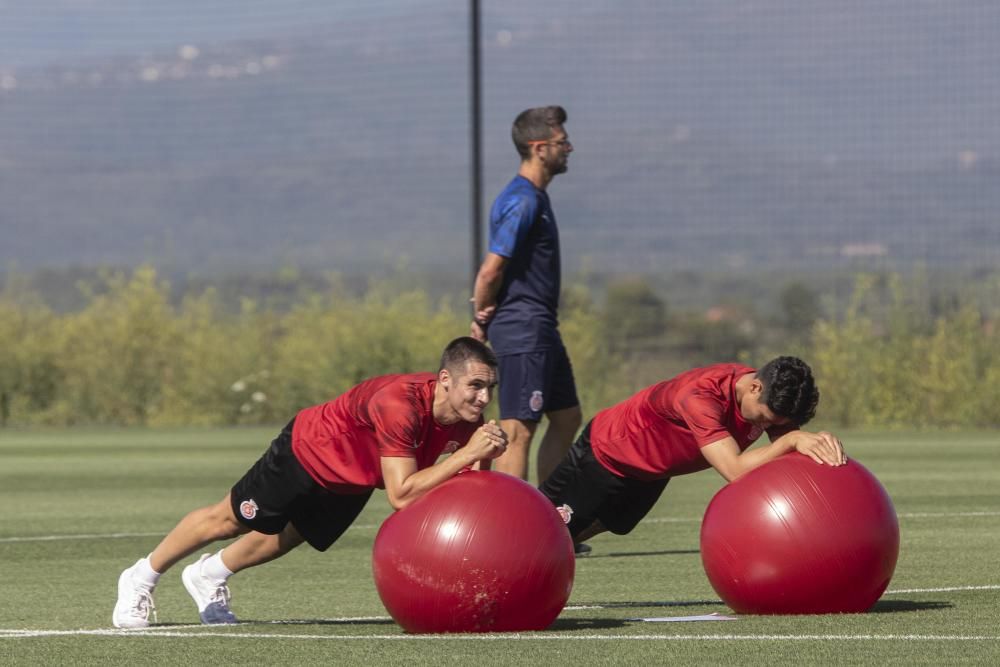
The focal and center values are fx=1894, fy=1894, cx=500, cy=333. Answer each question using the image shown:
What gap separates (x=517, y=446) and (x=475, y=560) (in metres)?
3.51

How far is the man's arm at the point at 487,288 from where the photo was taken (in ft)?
34.3

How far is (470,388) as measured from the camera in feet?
24.0

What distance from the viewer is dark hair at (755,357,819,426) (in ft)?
25.0

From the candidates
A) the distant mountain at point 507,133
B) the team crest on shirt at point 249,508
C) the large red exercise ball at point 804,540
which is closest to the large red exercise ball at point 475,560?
the large red exercise ball at point 804,540

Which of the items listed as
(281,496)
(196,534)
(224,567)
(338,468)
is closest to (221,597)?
(224,567)

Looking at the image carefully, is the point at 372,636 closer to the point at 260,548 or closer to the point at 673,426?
the point at 260,548

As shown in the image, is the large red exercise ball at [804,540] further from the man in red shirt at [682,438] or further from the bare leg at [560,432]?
the bare leg at [560,432]

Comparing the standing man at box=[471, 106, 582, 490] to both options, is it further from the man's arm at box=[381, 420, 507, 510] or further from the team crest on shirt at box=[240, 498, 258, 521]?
the man's arm at box=[381, 420, 507, 510]

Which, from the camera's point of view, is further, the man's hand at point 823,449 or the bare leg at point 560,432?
the bare leg at point 560,432

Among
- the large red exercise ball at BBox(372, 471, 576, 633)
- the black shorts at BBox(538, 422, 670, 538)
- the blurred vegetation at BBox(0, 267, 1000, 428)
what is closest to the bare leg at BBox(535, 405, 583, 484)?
the black shorts at BBox(538, 422, 670, 538)

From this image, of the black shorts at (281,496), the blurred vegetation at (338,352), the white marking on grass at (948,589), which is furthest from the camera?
the blurred vegetation at (338,352)

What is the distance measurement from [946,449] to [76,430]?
38.6 feet

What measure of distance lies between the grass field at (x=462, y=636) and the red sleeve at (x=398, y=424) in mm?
701

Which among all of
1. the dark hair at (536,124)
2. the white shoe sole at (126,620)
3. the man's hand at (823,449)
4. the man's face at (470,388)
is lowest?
the white shoe sole at (126,620)
